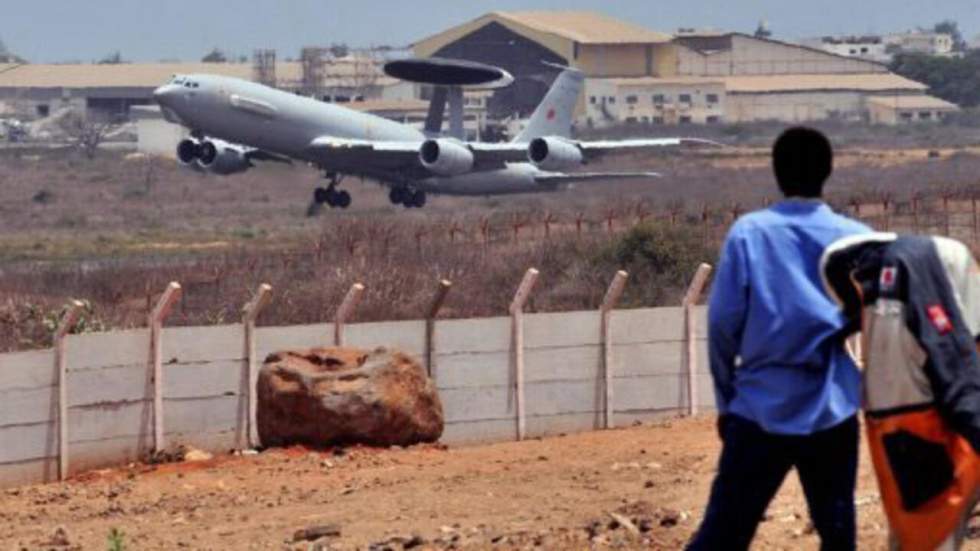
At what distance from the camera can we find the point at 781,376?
819 centimetres

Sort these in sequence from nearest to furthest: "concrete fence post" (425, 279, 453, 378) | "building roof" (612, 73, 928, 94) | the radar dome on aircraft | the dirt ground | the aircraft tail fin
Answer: the dirt ground < "concrete fence post" (425, 279, 453, 378) < the aircraft tail fin < the radar dome on aircraft < "building roof" (612, 73, 928, 94)

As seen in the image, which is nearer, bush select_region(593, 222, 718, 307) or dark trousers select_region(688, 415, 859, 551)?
dark trousers select_region(688, 415, 859, 551)

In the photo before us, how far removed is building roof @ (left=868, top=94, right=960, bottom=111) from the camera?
369 feet

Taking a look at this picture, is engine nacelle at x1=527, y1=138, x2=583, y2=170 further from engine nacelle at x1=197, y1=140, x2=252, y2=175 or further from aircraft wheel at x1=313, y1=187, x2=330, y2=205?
engine nacelle at x1=197, y1=140, x2=252, y2=175

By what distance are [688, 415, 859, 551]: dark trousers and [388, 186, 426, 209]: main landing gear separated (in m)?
51.4

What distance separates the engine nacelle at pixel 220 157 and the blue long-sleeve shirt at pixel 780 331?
47.9 meters

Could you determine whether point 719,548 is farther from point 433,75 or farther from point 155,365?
point 433,75

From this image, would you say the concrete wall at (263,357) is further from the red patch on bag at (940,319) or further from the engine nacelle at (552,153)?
the engine nacelle at (552,153)

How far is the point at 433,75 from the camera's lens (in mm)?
70812

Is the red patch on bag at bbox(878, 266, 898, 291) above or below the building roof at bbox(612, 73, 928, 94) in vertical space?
below

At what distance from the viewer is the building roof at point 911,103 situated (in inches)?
4429

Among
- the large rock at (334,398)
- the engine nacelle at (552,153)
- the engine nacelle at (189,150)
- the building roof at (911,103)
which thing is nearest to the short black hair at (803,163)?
the large rock at (334,398)

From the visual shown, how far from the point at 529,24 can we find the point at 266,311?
94671mm

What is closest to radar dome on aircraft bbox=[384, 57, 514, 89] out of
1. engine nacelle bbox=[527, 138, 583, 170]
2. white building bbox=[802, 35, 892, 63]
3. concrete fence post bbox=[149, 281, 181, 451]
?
engine nacelle bbox=[527, 138, 583, 170]
